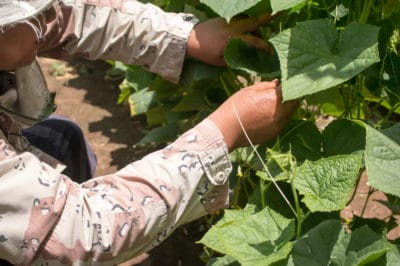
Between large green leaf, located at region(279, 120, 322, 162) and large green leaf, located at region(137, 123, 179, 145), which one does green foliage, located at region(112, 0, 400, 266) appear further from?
large green leaf, located at region(137, 123, 179, 145)

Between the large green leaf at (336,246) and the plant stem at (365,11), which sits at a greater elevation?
the plant stem at (365,11)

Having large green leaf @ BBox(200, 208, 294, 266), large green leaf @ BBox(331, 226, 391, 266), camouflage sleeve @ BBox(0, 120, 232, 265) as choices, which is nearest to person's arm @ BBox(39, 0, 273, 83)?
camouflage sleeve @ BBox(0, 120, 232, 265)

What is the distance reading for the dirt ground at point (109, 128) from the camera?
2.32m

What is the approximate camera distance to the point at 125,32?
1.80m

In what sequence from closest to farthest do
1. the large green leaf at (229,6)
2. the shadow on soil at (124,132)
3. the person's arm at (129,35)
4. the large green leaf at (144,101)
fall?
the large green leaf at (229,6) < the person's arm at (129,35) < the shadow on soil at (124,132) < the large green leaf at (144,101)

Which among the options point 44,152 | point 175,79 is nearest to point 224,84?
point 175,79

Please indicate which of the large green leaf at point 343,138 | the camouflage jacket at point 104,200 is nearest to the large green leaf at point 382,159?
the large green leaf at point 343,138

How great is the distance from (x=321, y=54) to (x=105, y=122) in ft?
6.88

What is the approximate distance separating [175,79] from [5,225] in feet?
2.36

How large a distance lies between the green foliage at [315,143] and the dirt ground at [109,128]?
54cm

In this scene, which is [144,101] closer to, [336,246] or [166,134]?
[166,134]

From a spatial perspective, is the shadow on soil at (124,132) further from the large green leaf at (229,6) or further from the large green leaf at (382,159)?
the large green leaf at (382,159)

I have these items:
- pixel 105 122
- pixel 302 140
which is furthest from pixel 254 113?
pixel 105 122

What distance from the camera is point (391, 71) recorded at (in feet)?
5.06
